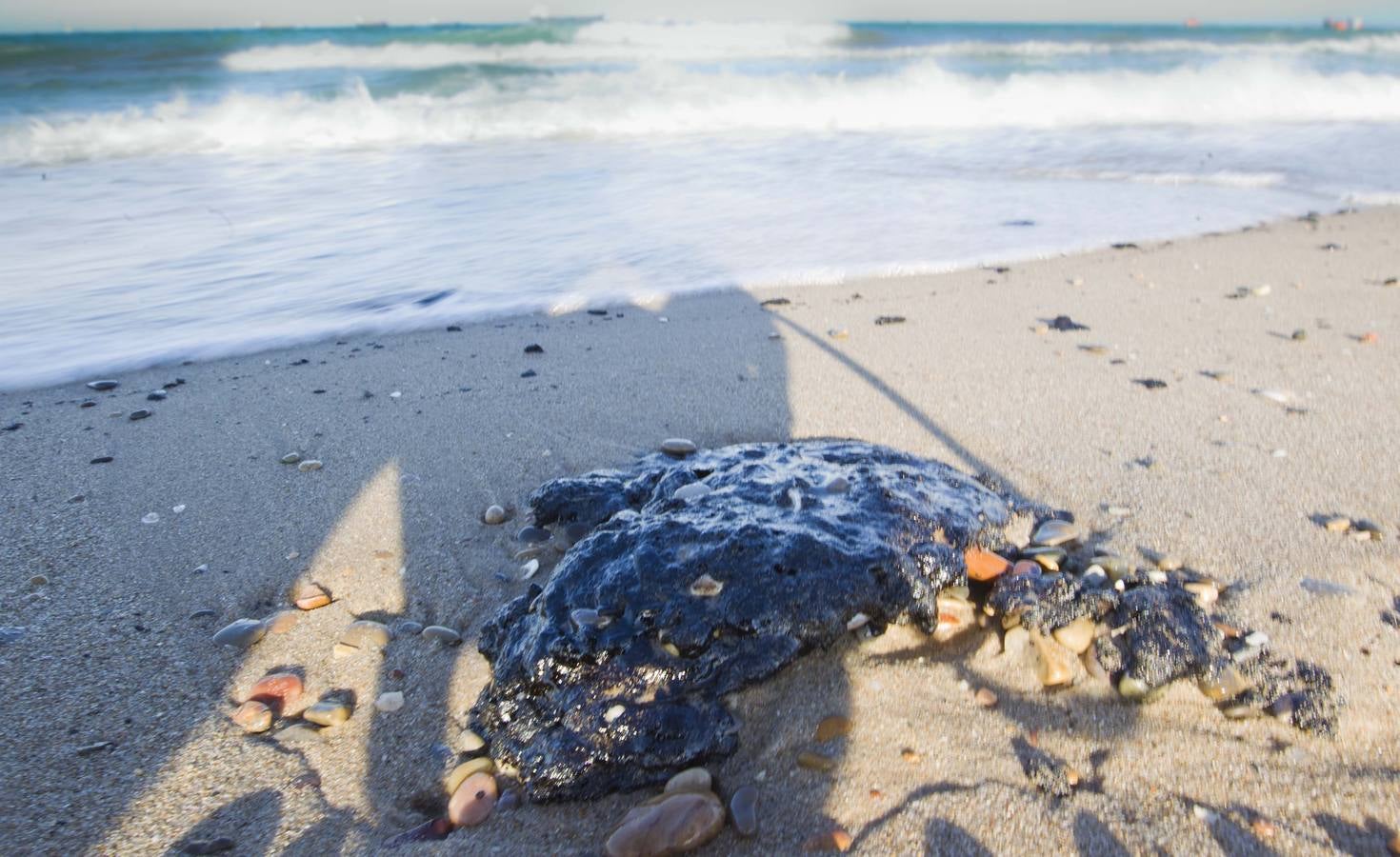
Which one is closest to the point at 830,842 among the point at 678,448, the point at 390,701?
the point at 390,701

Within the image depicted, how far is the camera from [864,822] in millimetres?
1522

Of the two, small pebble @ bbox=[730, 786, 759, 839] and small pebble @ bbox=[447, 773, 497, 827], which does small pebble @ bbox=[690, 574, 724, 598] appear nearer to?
small pebble @ bbox=[730, 786, 759, 839]

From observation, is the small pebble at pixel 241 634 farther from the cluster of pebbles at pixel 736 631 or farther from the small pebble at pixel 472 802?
the small pebble at pixel 472 802

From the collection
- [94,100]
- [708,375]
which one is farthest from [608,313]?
[94,100]

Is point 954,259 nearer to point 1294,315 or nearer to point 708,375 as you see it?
point 1294,315

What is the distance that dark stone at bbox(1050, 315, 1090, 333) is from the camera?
162 inches

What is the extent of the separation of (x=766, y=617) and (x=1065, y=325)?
3036 millimetres

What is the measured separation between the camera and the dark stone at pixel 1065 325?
4113mm

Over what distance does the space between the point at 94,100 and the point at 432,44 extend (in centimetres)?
1479

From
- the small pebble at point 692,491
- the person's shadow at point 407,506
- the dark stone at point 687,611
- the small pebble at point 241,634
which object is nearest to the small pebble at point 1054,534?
the dark stone at point 687,611

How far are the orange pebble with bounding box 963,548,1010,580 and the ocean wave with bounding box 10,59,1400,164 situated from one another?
455 inches

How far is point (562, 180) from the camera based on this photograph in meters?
8.72

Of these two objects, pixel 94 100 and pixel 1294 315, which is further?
pixel 94 100

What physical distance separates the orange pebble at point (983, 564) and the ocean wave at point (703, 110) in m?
11.5
